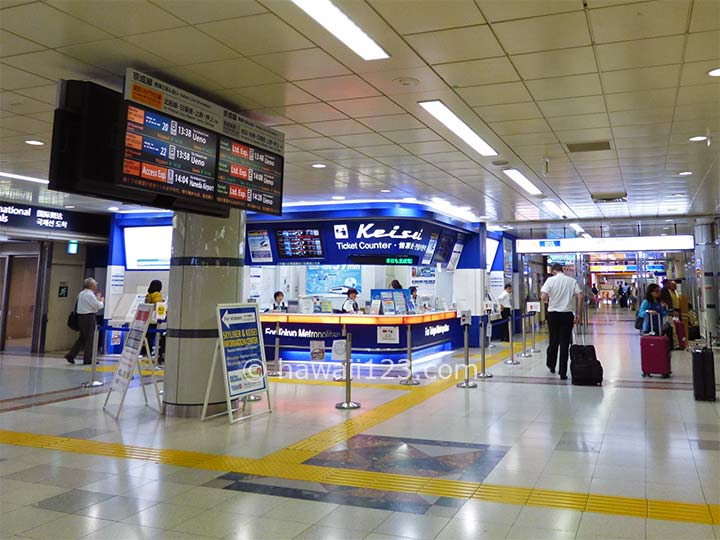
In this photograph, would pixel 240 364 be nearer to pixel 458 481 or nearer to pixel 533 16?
pixel 458 481

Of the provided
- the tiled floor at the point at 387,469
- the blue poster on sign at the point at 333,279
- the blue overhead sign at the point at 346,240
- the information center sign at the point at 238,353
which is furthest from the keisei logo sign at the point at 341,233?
the information center sign at the point at 238,353

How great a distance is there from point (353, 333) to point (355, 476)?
6.42 m

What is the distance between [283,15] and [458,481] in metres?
3.39

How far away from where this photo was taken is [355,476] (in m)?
3.96

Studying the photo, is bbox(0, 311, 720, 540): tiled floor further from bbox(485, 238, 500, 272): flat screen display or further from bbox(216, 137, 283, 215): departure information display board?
bbox(485, 238, 500, 272): flat screen display

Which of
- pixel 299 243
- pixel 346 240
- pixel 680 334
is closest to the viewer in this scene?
pixel 346 240

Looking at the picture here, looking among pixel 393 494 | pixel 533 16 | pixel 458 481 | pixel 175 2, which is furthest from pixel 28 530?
pixel 533 16

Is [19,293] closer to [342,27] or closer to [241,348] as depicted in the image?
[241,348]

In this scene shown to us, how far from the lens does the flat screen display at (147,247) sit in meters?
13.2

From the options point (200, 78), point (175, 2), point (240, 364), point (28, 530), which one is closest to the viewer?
point (28, 530)

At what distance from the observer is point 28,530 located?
9.95ft

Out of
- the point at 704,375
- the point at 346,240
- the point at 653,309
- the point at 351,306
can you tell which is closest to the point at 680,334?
the point at 653,309

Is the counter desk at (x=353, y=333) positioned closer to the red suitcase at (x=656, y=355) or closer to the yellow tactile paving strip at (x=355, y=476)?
the red suitcase at (x=656, y=355)

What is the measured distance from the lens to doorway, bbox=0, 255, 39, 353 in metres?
13.1
